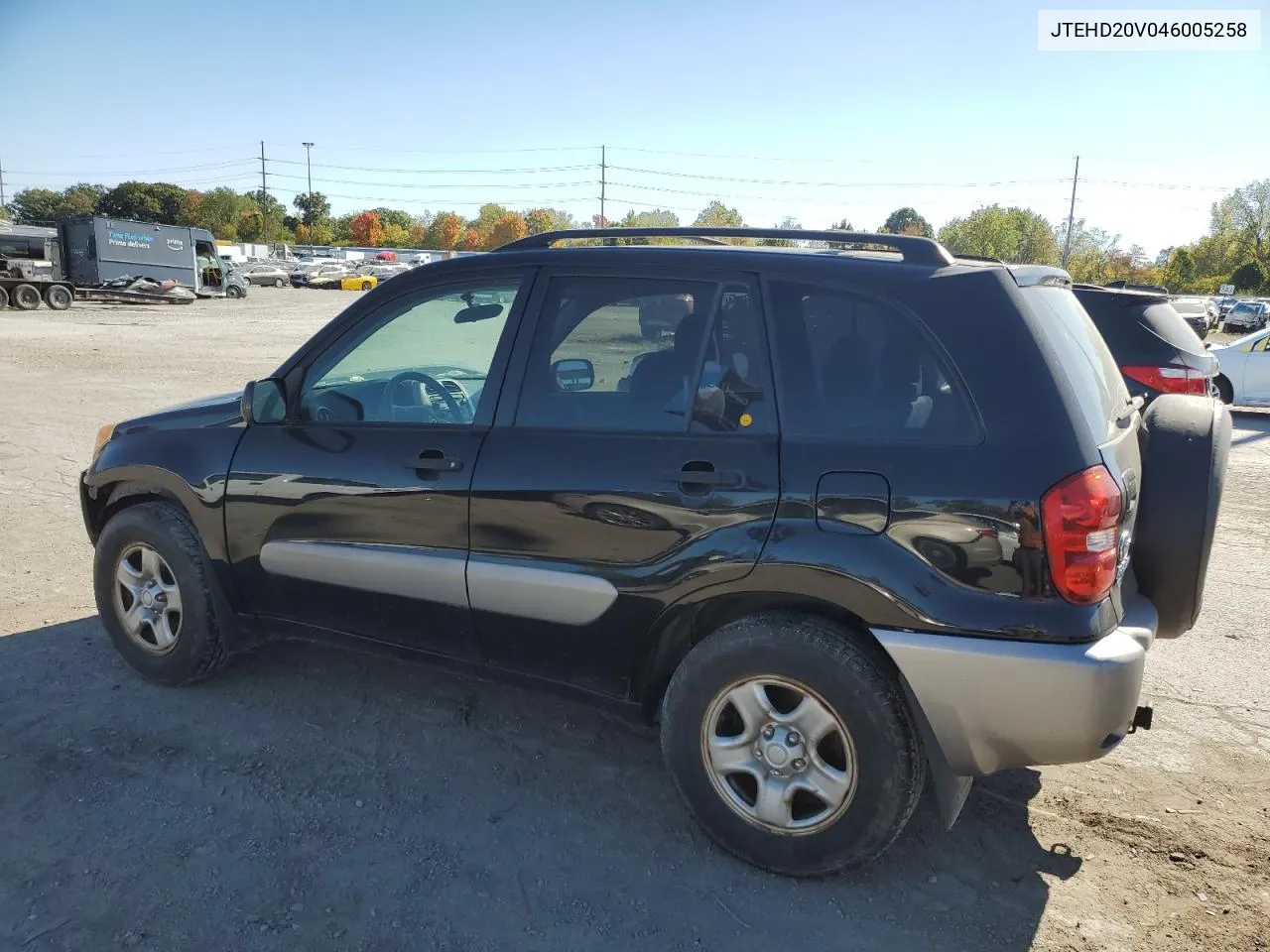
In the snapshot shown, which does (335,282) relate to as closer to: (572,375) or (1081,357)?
(572,375)

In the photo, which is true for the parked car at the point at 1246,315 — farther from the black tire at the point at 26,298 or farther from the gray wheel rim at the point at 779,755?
the black tire at the point at 26,298

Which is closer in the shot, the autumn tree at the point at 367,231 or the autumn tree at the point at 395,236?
the autumn tree at the point at 367,231

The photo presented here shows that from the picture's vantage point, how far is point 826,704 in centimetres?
278

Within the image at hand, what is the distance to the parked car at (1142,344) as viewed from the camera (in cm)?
732

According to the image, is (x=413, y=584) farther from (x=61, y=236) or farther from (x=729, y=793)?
(x=61, y=236)

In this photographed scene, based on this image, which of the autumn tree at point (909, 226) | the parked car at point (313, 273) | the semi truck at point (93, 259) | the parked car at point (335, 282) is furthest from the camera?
the parked car at point (313, 273)

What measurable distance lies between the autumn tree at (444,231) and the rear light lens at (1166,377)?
411 ft

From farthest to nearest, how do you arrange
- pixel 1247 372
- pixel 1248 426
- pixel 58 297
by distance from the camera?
Answer: 1. pixel 58 297
2. pixel 1247 372
3. pixel 1248 426

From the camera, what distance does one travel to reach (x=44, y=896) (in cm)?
276

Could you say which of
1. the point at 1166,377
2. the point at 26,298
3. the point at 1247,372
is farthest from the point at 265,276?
the point at 1166,377

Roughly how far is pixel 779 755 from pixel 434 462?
61.3 inches

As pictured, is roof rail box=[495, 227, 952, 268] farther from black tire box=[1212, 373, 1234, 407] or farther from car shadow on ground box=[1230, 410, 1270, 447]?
black tire box=[1212, 373, 1234, 407]

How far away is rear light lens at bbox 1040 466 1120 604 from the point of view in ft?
8.30

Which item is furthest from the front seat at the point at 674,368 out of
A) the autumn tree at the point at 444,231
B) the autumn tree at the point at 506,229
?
the autumn tree at the point at 444,231
